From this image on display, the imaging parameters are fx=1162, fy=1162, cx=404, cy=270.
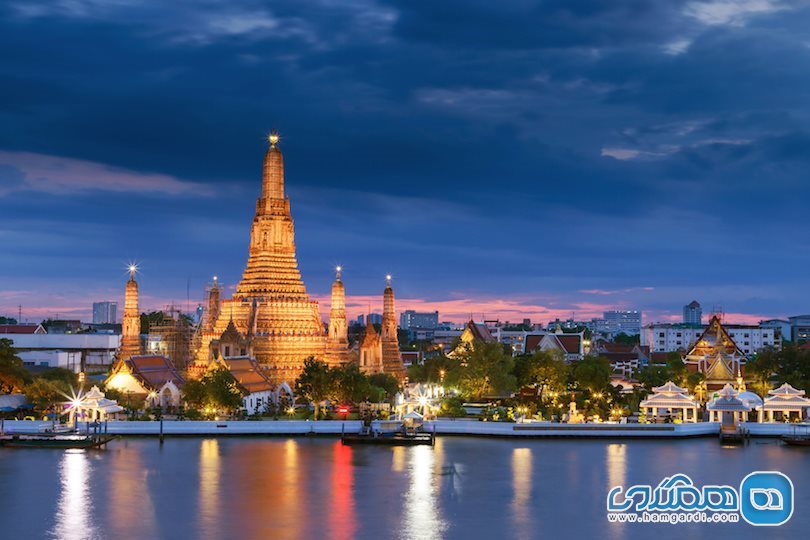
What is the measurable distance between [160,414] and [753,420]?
34.0m

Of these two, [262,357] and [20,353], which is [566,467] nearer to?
[262,357]

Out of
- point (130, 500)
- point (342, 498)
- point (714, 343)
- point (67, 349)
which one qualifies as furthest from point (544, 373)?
point (67, 349)

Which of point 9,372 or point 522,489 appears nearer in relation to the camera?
point 522,489

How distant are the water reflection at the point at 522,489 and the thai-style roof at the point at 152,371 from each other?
934 inches

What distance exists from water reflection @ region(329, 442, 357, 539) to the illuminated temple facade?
20.0 meters

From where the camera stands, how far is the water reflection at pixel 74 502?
37.3 metres

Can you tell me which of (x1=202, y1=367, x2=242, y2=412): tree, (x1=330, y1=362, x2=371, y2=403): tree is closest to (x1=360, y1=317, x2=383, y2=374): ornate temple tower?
(x1=330, y1=362, x2=371, y2=403): tree

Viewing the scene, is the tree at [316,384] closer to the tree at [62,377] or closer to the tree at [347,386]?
the tree at [347,386]

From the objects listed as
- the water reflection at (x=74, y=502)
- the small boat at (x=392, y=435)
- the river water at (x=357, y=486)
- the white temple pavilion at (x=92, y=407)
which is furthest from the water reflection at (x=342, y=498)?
the white temple pavilion at (x=92, y=407)

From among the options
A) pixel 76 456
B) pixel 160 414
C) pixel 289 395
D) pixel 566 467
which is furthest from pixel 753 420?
pixel 76 456

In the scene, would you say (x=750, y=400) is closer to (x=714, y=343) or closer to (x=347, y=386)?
(x=347, y=386)

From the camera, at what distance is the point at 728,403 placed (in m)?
63.1

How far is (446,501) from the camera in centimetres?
4234

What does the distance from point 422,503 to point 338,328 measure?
39320 millimetres
